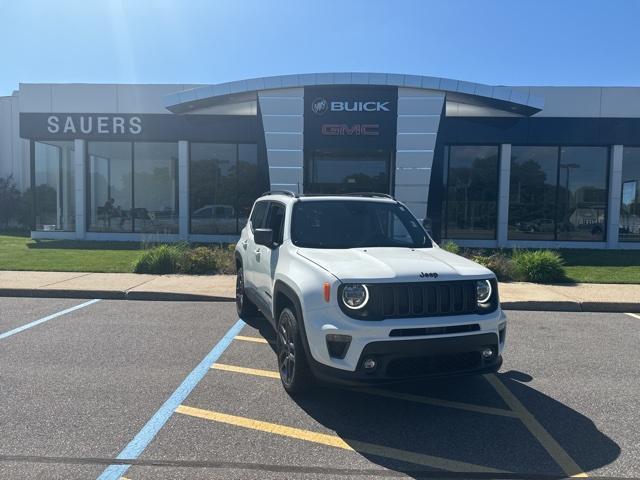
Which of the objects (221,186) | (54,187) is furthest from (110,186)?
(221,186)

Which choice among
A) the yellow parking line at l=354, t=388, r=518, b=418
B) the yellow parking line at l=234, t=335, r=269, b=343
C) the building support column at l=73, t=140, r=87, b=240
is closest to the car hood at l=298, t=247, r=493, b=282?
the yellow parking line at l=354, t=388, r=518, b=418

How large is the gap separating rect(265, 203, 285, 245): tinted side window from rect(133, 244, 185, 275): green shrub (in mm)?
5972

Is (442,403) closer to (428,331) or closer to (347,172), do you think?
(428,331)

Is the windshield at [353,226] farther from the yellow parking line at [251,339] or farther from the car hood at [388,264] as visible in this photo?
the yellow parking line at [251,339]

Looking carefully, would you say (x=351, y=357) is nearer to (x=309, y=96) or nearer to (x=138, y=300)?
(x=138, y=300)

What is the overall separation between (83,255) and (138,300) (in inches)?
232

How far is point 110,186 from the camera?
18781 millimetres

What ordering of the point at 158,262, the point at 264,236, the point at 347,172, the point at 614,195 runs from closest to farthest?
the point at 264,236 < the point at 158,262 < the point at 347,172 < the point at 614,195

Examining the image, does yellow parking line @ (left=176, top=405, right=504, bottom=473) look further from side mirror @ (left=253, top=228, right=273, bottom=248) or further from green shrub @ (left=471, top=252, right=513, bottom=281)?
green shrub @ (left=471, top=252, right=513, bottom=281)

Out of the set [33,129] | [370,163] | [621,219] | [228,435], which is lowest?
[228,435]

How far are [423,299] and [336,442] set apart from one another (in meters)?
1.27

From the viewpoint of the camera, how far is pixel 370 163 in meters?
16.5

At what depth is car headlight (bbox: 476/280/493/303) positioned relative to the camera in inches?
166

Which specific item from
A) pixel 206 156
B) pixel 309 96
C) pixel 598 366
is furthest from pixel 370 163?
pixel 598 366
